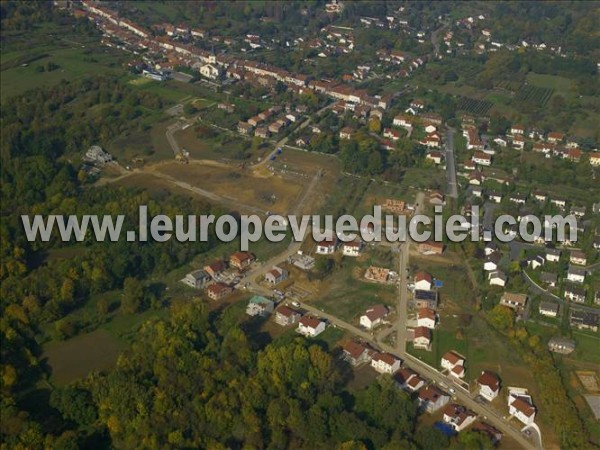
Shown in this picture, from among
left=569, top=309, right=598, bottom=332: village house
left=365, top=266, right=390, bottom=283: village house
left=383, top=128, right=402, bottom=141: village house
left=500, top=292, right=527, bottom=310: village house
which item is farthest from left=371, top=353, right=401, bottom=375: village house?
left=383, top=128, right=402, bottom=141: village house

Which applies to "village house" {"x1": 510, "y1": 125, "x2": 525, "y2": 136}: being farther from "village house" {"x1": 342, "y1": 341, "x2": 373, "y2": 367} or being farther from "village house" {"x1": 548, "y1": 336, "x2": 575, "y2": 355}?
"village house" {"x1": 342, "y1": 341, "x2": 373, "y2": 367}

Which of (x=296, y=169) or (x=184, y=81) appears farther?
(x=184, y=81)

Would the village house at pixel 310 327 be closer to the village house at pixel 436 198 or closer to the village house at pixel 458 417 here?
the village house at pixel 458 417

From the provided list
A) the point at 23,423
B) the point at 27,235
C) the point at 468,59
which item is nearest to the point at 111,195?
the point at 27,235

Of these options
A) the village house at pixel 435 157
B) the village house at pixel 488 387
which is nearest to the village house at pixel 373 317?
the village house at pixel 488 387

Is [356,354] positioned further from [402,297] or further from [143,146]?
[143,146]

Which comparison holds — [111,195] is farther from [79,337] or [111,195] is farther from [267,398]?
[267,398]
